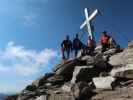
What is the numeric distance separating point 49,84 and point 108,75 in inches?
225

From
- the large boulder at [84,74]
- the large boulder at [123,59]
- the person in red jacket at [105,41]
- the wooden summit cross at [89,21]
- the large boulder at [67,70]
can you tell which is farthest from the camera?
the wooden summit cross at [89,21]

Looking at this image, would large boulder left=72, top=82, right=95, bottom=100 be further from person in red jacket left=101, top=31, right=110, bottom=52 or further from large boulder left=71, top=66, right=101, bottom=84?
person in red jacket left=101, top=31, right=110, bottom=52

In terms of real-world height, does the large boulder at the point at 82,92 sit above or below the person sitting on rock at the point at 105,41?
below

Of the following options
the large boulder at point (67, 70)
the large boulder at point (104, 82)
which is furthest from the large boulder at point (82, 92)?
the large boulder at point (67, 70)

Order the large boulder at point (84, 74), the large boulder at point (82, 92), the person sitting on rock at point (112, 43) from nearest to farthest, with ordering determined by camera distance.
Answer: the large boulder at point (82, 92) → the large boulder at point (84, 74) → the person sitting on rock at point (112, 43)

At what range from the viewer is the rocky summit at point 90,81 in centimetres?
2010

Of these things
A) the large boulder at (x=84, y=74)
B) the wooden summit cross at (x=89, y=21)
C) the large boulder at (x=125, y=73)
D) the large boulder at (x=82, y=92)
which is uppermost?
the wooden summit cross at (x=89, y=21)

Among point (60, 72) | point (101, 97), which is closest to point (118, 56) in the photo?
point (60, 72)

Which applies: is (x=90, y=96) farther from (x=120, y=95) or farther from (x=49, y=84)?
(x=49, y=84)

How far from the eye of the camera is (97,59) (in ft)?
86.5

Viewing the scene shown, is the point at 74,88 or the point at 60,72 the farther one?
the point at 60,72

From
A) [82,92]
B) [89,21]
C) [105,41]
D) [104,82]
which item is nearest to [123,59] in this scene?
[104,82]

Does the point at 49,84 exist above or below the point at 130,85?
above

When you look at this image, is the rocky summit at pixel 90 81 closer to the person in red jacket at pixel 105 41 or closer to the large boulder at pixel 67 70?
the large boulder at pixel 67 70
